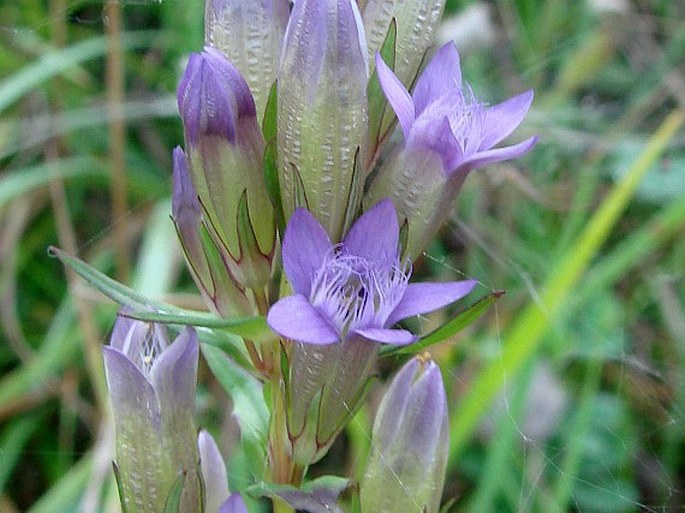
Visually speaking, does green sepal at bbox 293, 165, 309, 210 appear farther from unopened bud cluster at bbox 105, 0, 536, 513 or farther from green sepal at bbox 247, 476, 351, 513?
green sepal at bbox 247, 476, 351, 513

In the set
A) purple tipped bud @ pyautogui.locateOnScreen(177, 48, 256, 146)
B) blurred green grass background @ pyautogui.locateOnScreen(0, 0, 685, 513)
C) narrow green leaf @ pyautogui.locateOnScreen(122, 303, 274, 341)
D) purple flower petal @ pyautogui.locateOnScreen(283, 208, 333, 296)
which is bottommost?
blurred green grass background @ pyautogui.locateOnScreen(0, 0, 685, 513)

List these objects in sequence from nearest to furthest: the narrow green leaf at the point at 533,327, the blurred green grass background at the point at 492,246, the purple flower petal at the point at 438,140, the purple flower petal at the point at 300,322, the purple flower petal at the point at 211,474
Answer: the purple flower petal at the point at 300,322 < the purple flower petal at the point at 438,140 < the purple flower petal at the point at 211,474 < the narrow green leaf at the point at 533,327 < the blurred green grass background at the point at 492,246

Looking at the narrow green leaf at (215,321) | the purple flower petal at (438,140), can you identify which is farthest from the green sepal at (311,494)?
the purple flower petal at (438,140)

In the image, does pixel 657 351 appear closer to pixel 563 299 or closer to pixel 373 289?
pixel 563 299

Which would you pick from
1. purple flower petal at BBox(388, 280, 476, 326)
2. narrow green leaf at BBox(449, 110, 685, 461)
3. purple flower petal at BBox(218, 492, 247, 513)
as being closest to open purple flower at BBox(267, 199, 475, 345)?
purple flower petal at BBox(388, 280, 476, 326)

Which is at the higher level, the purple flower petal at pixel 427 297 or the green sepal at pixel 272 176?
the green sepal at pixel 272 176

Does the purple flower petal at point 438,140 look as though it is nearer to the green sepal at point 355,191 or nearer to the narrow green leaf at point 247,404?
the green sepal at point 355,191
